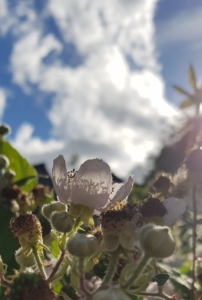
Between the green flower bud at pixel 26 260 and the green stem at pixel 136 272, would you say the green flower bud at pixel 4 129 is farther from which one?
the green stem at pixel 136 272

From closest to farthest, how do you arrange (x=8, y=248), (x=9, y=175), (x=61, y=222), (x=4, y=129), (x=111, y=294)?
(x=111, y=294), (x=61, y=222), (x=8, y=248), (x=9, y=175), (x=4, y=129)

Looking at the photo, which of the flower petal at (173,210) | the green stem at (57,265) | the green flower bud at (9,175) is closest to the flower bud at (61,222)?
the green stem at (57,265)

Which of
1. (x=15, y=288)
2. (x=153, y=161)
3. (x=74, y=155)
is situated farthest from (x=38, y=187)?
(x=153, y=161)

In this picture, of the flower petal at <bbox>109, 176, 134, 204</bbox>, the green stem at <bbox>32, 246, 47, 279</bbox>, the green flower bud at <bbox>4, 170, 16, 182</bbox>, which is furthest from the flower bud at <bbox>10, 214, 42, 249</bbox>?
the green flower bud at <bbox>4, 170, 16, 182</bbox>

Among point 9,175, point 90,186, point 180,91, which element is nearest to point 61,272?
point 90,186

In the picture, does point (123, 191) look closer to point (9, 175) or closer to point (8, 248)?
point (8, 248)

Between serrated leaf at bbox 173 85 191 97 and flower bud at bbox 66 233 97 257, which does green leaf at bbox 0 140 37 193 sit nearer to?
serrated leaf at bbox 173 85 191 97
